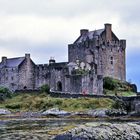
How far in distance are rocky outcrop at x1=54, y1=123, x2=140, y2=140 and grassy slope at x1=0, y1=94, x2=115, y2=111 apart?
150 feet

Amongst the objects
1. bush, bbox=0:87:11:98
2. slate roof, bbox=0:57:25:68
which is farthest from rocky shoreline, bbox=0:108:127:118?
slate roof, bbox=0:57:25:68

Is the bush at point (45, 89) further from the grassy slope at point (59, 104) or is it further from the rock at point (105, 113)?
the rock at point (105, 113)

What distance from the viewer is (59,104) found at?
8650 centimetres

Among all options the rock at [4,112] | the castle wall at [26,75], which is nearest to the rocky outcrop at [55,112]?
the rock at [4,112]

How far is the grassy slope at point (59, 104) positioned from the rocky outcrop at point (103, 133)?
45.6 m

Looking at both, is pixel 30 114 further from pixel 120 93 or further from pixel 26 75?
pixel 26 75

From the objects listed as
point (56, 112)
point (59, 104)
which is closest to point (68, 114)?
point (56, 112)

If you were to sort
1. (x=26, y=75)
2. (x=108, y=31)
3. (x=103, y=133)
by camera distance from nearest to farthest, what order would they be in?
(x=103, y=133)
(x=108, y=31)
(x=26, y=75)

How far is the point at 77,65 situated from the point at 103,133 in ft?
207

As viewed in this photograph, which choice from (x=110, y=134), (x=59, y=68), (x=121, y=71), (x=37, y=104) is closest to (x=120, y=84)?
(x=121, y=71)

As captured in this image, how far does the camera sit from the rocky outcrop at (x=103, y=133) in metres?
35.9

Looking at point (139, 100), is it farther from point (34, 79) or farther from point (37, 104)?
point (34, 79)

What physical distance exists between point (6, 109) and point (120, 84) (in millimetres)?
24921

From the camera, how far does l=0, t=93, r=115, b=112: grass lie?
85.2 m
